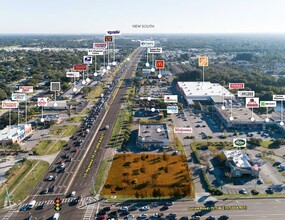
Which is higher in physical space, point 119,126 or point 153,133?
point 153,133

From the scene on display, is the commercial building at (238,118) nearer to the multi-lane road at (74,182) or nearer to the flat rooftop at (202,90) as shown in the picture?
the flat rooftop at (202,90)

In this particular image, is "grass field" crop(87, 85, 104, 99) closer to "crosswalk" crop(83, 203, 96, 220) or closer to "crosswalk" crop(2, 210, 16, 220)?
"crosswalk" crop(83, 203, 96, 220)

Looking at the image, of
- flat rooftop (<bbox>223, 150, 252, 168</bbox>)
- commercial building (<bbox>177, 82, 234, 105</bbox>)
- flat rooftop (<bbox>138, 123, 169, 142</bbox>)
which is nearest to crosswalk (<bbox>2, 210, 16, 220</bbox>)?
flat rooftop (<bbox>138, 123, 169, 142</bbox>)

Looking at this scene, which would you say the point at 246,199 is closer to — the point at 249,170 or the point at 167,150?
the point at 249,170

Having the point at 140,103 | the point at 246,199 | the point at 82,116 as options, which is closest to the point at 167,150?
the point at 246,199

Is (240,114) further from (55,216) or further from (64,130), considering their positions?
(55,216)

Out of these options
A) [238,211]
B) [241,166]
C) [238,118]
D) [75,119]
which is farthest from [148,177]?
[75,119]
